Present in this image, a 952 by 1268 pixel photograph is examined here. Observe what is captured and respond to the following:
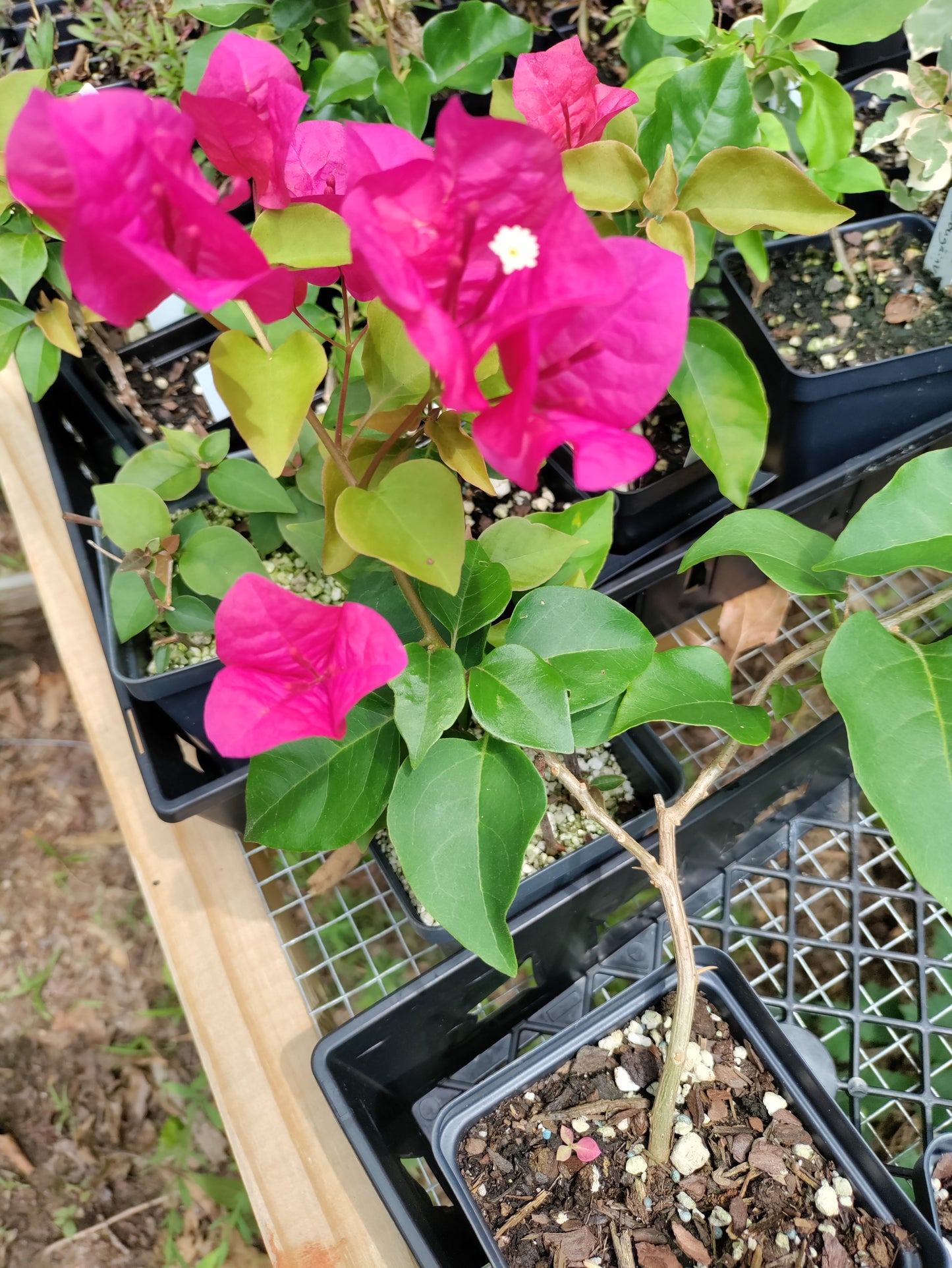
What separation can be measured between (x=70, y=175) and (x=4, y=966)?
1280 millimetres

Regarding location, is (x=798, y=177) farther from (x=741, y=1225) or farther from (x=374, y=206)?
(x=741, y=1225)

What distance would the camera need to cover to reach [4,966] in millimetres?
1315

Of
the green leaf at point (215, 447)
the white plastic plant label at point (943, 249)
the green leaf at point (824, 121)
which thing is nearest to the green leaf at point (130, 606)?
the green leaf at point (215, 447)

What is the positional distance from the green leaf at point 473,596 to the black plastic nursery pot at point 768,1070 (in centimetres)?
31

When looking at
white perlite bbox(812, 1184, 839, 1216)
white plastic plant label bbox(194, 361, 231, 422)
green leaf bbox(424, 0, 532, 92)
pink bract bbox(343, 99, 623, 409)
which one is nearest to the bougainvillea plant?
pink bract bbox(343, 99, 623, 409)

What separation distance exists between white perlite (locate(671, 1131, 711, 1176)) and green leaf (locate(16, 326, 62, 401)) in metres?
0.77

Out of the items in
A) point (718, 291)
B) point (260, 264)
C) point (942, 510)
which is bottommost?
point (942, 510)

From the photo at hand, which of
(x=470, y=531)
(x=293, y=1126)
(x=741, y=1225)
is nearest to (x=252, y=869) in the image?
(x=293, y=1126)

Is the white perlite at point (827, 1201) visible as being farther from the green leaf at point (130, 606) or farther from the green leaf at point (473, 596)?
the green leaf at point (130, 606)

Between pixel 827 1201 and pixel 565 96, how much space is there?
73 centimetres

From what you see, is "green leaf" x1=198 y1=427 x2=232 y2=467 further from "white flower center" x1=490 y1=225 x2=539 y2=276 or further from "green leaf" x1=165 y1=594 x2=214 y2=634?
"white flower center" x1=490 y1=225 x2=539 y2=276

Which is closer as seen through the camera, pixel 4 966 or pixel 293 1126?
pixel 293 1126

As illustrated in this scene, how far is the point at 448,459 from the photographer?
1.61 feet

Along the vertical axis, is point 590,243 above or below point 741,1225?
above
